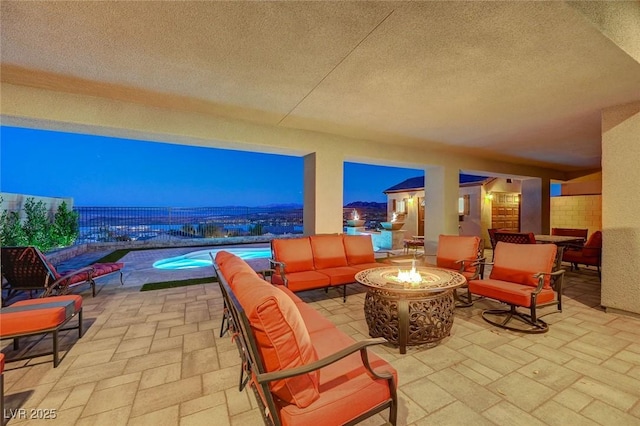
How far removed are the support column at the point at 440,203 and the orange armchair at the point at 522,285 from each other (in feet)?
10.1

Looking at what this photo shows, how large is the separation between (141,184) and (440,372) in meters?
33.3

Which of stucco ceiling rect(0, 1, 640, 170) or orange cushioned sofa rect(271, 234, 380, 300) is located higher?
stucco ceiling rect(0, 1, 640, 170)

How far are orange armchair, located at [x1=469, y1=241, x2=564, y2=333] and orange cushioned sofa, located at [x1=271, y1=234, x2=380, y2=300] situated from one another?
5.44 feet

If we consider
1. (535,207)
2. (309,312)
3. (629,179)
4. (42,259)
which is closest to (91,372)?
(309,312)

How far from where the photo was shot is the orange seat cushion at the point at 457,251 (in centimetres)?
397

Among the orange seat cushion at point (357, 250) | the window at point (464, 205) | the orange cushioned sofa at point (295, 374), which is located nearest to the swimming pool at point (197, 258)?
the orange seat cushion at point (357, 250)

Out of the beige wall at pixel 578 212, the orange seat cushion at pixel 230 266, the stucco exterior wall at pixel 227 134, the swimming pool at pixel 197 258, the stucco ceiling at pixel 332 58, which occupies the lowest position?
the swimming pool at pixel 197 258

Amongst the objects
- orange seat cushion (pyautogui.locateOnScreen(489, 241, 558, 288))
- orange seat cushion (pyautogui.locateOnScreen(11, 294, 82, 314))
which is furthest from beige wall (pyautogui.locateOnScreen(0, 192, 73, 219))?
orange seat cushion (pyautogui.locateOnScreen(489, 241, 558, 288))

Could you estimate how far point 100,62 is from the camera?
103 inches

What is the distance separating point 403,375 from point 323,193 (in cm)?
339

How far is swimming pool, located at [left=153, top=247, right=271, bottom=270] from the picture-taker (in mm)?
7023

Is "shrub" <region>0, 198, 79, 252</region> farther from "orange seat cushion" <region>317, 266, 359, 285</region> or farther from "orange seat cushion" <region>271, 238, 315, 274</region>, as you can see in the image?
"orange seat cushion" <region>317, 266, 359, 285</region>

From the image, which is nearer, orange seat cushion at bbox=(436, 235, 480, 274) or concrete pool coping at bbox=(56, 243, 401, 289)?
orange seat cushion at bbox=(436, 235, 480, 274)

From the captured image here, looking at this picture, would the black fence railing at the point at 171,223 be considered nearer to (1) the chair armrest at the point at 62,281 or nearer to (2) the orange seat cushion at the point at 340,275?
(1) the chair armrest at the point at 62,281
